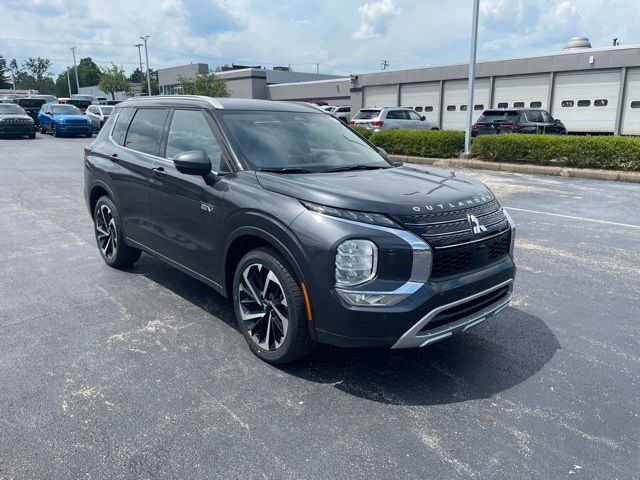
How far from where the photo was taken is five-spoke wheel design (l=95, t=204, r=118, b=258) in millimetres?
5758

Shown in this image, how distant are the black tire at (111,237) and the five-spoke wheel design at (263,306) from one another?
7.61 ft

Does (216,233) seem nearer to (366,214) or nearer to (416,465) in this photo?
(366,214)

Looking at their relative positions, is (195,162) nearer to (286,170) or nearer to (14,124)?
(286,170)

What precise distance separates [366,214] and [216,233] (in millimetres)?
1339

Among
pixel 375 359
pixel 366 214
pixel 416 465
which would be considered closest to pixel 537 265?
pixel 375 359

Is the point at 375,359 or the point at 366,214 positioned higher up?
the point at 366,214

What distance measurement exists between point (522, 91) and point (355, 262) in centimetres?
2970

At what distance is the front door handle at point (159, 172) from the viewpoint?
4559mm

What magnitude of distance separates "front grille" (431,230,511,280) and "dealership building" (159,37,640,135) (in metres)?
25.8

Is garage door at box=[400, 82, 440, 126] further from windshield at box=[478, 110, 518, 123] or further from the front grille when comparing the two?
the front grille

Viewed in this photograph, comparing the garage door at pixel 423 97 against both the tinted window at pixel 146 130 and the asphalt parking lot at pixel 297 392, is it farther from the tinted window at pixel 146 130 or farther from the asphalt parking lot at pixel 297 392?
the tinted window at pixel 146 130

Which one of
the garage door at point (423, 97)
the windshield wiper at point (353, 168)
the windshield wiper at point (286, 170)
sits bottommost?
the windshield wiper at point (353, 168)

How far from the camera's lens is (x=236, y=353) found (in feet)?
12.8

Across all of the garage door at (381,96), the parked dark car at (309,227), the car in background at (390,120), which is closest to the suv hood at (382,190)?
the parked dark car at (309,227)
